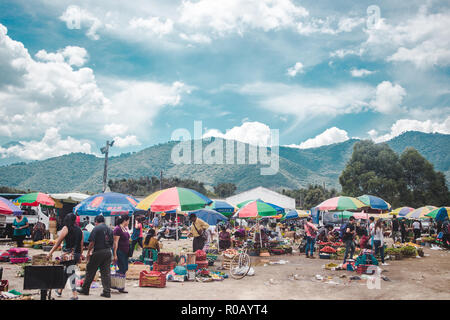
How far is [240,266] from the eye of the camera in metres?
10.7

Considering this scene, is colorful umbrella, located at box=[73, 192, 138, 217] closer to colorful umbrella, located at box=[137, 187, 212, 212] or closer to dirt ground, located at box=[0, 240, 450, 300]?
colorful umbrella, located at box=[137, 187, 212, 212]

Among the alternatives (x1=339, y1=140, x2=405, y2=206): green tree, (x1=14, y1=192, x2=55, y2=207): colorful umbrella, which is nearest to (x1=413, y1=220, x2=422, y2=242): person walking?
(x1=14, y1=192, x2=55, y2=207): colorful umbrella

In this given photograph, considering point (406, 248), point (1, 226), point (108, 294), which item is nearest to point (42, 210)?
point (1, 226)

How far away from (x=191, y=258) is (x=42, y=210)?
19601 mm

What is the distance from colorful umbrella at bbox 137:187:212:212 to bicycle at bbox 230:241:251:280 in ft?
6.81

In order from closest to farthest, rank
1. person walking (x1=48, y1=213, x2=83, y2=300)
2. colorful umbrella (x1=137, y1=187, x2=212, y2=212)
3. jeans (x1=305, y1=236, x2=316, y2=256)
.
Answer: person walking (x1=48, y1=213, x2=83, y2=300) → colorful umbrella (x1=137, y1=187, x2=212, y2=212) → jeans (x1=305, y1=236, x2=316, y2=256)

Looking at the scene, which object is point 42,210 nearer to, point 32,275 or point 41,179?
point 32,275

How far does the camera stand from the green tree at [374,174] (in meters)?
46.8

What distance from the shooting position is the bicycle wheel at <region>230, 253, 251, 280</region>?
1029cm

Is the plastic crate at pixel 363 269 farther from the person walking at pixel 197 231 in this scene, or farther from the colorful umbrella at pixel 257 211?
the person walking at pixel 197 231

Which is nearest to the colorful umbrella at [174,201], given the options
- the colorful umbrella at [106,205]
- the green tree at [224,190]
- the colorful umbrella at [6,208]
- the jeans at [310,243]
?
the colorful umbrella at [106,205]

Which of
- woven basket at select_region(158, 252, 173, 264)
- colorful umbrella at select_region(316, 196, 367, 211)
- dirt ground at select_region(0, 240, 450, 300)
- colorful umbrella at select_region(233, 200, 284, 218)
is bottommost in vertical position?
dirt ground at select_region(0, 240, 450, 300)

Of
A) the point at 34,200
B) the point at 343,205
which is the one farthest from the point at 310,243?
the point at 34,200

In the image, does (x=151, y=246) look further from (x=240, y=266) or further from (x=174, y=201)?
(x=240, y=266)
